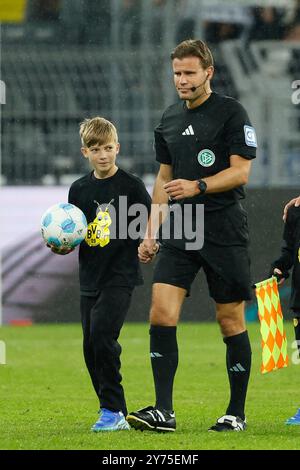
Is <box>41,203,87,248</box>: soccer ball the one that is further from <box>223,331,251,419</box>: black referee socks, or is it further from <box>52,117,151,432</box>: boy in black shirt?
<box>223,331,251,419</box>: black referee socks

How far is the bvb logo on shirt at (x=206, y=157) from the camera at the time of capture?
6.37 m

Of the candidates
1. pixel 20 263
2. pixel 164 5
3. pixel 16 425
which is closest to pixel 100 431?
pixel 16 425

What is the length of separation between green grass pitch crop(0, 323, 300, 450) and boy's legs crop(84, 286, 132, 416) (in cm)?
23

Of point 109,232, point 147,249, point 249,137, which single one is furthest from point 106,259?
point 249,137

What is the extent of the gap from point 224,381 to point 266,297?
2.41 m

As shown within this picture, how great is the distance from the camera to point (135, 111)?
15.1m

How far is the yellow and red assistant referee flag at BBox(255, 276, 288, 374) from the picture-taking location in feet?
22.5

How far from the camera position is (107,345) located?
21.1 feet

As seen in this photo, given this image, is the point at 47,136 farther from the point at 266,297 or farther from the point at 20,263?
the point at 266,297

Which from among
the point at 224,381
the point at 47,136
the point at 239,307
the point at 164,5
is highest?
the point at 164,5

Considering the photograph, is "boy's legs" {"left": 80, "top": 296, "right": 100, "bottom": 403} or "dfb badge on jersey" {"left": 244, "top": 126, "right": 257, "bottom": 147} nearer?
"dfb badge on jersey" {"left": 244, "top": 126, "right": 257, "bottom": 147}

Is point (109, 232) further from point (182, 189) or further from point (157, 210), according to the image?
point (182, 189)

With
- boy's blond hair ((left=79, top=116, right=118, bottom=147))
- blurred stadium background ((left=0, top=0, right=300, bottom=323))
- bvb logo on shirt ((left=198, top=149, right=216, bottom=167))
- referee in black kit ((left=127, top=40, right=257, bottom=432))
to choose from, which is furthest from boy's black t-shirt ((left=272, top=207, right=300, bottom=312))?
blurred stadium background ((left=0, top=0, right=300, bottom=323))

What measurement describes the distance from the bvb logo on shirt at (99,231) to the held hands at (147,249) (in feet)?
0.83
